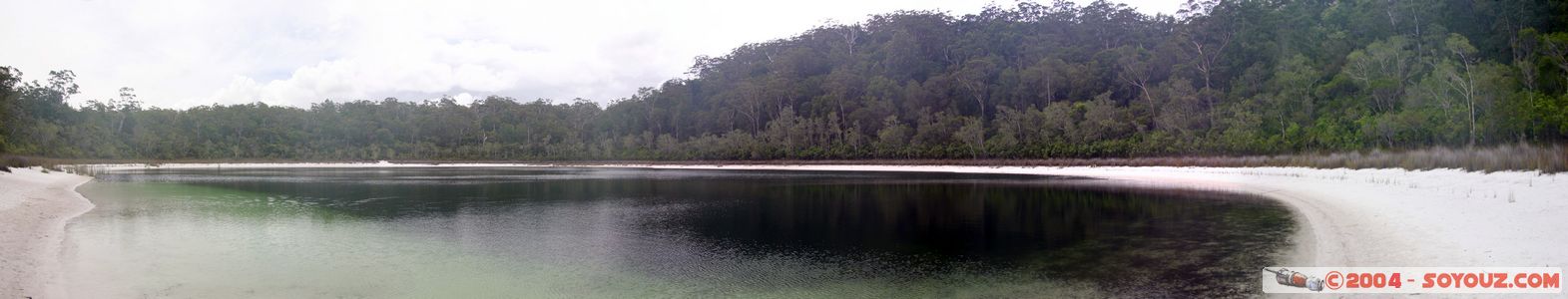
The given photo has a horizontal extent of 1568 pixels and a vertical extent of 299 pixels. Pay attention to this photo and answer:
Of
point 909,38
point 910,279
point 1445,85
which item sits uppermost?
point 909,38

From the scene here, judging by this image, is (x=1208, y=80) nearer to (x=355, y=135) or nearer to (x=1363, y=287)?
(x=1363, y=287)

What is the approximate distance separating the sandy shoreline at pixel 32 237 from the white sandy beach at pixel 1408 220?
1.0 inches

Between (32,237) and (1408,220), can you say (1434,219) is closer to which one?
(1408,220)

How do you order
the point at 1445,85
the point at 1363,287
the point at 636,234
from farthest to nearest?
the point at 1445,85 → the point at 636,234 → the point at 1363,287

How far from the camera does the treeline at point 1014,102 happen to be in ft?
133

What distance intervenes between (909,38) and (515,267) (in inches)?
3876

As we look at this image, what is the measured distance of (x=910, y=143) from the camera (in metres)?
76.5

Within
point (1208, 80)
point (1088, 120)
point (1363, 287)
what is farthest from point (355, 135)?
point (1363, 287)

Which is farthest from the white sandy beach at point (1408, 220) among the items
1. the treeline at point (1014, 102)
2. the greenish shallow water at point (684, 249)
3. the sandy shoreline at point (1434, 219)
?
the treeline at point (1014, 102)

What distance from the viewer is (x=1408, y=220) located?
12.1 metres

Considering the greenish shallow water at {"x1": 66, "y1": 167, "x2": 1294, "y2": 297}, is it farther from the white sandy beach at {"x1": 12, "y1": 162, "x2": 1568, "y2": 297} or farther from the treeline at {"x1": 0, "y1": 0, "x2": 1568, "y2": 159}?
the treeline at {"x1": 0, "y1": 0, "x2": 1568, "y2": 159}

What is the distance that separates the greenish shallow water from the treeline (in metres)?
24.5

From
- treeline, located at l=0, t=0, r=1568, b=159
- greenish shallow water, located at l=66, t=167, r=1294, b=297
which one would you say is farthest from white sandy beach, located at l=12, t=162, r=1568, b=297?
treeline, located at l=0, t=0, r=1568, b=159

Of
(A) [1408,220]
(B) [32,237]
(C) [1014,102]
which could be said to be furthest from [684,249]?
(C) [1014,102]
